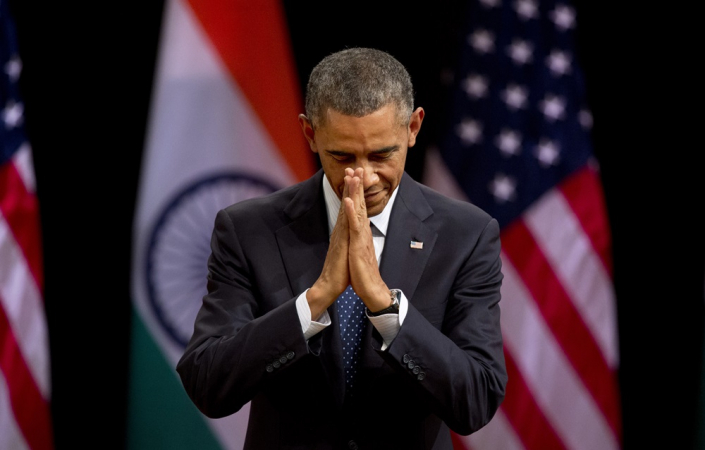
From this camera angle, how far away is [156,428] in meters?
3.24

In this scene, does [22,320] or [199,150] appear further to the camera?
[199,150]

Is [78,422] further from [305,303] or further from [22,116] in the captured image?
[305,303]

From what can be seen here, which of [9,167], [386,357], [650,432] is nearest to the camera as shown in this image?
[386,357]

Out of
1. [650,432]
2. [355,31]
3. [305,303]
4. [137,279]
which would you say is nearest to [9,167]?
[137,279]

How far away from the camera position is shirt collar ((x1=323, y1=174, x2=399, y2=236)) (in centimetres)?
174

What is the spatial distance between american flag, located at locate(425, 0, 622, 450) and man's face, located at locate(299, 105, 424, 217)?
1656 millimetres

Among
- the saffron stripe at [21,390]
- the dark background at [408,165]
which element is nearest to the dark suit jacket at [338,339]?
the dark background at [408,165]

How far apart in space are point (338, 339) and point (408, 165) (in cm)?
180

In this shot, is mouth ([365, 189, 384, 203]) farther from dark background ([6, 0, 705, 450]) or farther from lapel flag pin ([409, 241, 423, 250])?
dark background ([6, 0, 705, 450])

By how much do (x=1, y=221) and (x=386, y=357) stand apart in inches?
85.9

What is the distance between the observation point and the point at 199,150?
10.7 feet

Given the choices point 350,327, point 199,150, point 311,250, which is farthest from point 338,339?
point 199,150

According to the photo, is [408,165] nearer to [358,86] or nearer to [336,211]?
[336,211]

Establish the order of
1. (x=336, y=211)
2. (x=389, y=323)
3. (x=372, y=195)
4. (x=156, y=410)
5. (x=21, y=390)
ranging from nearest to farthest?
1. (x=389, y=323)
2. (x=372, y=195)
3. (x=336, y=211)
4. (x=21, y=390)
5. (x=156, y=410)
